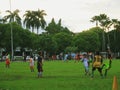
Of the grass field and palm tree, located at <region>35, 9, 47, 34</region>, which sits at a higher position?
palm tree, located at <region>35, 9, 47, 34</region>

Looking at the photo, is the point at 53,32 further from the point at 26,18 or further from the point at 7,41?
the point at 7,41

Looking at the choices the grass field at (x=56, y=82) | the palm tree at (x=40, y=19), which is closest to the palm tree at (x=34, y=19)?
the palm tree at (x=40, y=19)

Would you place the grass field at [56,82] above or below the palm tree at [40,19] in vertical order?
below

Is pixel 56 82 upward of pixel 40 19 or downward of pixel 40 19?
downward

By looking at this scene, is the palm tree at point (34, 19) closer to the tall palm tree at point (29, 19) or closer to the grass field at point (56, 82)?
the tall palm tree at point (29, 19)

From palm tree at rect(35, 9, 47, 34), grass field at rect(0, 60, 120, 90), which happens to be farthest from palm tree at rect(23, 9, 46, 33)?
grass field at rect(0, 60, 120, 90)

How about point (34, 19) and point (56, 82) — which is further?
Result: point (34, 19)

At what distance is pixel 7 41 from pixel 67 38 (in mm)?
26766

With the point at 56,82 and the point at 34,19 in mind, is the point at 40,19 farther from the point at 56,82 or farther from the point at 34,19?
the point at 56,82

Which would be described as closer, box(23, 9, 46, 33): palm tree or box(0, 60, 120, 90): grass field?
box(0, 60, 120, 90): grass field

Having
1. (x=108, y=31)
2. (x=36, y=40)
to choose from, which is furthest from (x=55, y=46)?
(x=108, y=31)

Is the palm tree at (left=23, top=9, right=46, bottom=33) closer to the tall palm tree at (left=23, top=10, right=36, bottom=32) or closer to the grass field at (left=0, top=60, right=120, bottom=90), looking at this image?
the tall palm tree at (left=23, top=10, right=36, bottom=32)

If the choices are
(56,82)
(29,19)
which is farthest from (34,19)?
(56,82)

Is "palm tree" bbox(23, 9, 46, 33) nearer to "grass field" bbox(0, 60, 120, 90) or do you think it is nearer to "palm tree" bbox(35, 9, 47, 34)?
"palm tree" bbox(35, 9, 47, 34)
